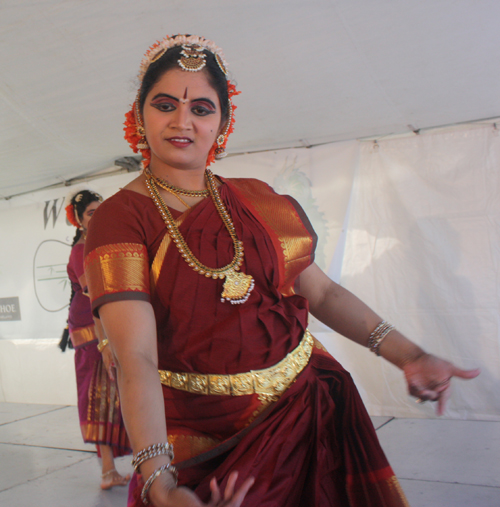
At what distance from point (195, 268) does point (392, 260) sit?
10.7ft

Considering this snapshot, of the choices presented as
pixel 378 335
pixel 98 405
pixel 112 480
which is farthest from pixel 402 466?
A: pixel 378 335

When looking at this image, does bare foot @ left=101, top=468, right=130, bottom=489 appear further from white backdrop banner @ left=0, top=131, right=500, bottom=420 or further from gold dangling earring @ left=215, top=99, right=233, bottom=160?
gold dangling earring @ left=215, top=99, right=233, bottom=160

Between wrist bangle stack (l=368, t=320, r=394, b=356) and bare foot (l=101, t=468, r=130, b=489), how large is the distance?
2753 mm

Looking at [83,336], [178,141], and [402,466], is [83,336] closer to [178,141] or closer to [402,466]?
[402,466]

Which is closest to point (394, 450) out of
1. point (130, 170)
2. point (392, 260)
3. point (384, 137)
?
point (392, 260)

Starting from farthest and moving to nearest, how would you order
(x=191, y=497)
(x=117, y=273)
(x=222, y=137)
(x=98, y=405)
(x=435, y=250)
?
1. (x=435, y=250)
2. (x=98, y=405)
3. (x=222, y=137)
4. (x=117, y=273)
5. (x=191, y=497)

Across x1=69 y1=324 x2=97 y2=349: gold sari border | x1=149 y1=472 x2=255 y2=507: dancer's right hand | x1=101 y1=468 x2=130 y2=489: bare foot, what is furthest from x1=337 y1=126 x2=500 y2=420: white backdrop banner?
x1=149 y1=472 x2=255 y2=507: dancer's right hand

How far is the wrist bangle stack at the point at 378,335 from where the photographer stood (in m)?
1.35

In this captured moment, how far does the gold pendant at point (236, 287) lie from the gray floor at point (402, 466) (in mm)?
2190

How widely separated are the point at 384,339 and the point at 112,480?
9.20 ft

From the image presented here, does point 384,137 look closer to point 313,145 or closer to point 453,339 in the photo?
point 313,145

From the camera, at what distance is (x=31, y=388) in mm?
6613

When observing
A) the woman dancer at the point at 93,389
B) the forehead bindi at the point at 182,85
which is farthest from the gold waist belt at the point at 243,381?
the woman dancer at the point at 93,389

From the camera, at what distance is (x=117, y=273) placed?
3.58 feet
